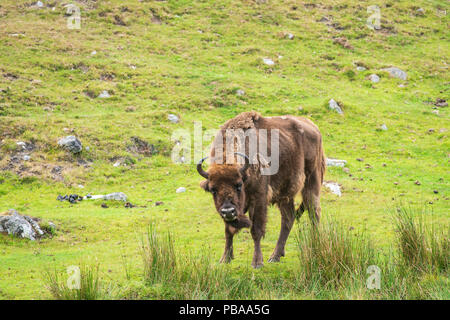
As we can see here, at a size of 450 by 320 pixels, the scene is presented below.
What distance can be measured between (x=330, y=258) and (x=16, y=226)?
7274 millimetres

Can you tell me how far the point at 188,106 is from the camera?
21078mm

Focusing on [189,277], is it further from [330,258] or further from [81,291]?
[330,258]

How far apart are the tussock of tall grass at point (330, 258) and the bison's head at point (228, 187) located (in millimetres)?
1242

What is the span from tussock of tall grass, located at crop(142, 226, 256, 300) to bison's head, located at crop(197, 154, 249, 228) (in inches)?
37.4

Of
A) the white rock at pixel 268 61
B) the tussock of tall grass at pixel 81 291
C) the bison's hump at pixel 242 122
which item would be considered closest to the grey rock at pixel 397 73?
the white rock at pixel 268 61

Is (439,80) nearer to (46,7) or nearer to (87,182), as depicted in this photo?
(87,182)

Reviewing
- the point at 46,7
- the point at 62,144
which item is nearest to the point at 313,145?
the point at 62,144

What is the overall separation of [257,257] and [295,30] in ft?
78.2

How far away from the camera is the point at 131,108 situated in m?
20.3

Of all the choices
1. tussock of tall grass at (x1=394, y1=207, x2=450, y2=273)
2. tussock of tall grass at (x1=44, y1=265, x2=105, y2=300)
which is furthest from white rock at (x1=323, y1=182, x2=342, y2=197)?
tussock of tall grass at (x1=44, y1=265, x2=105, y2=300)

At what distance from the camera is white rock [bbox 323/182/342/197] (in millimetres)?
14425

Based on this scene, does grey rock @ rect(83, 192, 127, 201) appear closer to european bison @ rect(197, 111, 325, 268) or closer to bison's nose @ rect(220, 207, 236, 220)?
european bison @ rect(197, 111, 325, 268)

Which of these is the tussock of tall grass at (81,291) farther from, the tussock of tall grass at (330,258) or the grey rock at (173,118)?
the grey rock at (173,118)

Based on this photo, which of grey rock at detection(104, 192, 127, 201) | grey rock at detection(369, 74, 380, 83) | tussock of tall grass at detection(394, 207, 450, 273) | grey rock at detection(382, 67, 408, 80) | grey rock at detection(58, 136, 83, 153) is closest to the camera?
tussock of tall grass at detection(394, 207, 450, 273)
